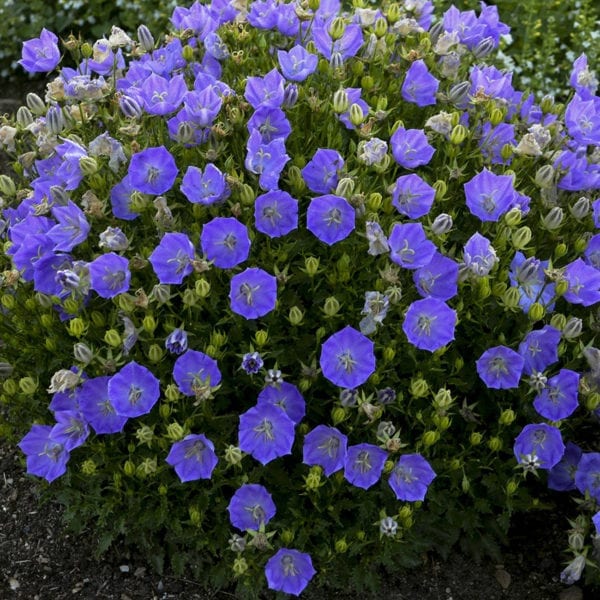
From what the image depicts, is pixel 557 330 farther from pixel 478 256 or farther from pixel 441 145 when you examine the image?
pixel 441 145

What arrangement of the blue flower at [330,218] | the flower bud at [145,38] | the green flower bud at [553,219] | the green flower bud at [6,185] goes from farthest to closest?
1. the flower bud at [145,38]
2. the green flower bud at [6,185]
3. the green flower bud at [553,219]
4. the blue flower at [330,218]

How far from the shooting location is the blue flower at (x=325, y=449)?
120 inches

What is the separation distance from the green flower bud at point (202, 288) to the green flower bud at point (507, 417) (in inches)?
44.4

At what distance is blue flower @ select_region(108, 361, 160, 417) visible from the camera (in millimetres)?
2936

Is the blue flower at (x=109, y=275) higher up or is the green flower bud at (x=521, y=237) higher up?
the green flower bud at (x=521, y=237)

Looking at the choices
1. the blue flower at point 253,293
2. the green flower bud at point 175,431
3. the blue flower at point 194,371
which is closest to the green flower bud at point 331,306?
the blue flower at point 253,293

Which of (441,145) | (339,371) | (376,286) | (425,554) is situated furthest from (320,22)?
(425,554)

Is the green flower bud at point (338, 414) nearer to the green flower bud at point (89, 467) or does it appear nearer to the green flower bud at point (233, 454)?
the green flower bud at point (233, 454)

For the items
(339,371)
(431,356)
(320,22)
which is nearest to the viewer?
(339,371)

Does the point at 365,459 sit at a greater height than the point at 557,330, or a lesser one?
lesser

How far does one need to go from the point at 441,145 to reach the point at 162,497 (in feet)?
5.76

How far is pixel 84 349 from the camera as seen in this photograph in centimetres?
299

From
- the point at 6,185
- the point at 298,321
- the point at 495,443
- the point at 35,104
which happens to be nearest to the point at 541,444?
the point at 495,443

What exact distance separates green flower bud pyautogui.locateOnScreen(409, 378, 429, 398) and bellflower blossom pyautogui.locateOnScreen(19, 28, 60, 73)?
202 cm
